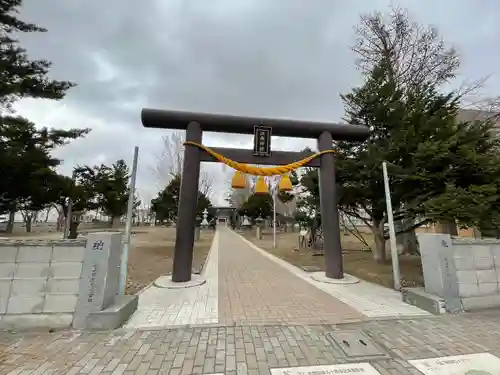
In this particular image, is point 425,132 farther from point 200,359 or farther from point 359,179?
point 200,359

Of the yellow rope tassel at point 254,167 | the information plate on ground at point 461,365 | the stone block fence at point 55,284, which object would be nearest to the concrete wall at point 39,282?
the stone block fence at point 55,284

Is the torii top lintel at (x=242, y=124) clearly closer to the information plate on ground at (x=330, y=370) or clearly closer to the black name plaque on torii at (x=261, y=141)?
the black name plaque on torii at (x=261, y=141)

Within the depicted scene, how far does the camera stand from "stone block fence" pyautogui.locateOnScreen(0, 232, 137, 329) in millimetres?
3539

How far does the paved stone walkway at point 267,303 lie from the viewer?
4066 mm

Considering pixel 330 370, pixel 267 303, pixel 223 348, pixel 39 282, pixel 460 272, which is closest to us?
pixel 330 370

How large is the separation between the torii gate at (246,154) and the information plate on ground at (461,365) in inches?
156

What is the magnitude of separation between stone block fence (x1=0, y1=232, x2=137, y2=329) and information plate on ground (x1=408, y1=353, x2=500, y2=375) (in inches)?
147

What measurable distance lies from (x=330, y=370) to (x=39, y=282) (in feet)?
12.6

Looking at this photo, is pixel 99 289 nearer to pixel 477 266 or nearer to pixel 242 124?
pixel 242 124

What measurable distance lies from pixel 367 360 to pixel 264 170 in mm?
4939

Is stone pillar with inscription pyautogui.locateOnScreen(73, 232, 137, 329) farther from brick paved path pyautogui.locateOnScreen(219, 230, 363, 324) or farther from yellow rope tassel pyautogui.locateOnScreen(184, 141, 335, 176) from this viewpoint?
yellow rope tassel pyautogui.locateOnScreen(184, 141, 335, 176)

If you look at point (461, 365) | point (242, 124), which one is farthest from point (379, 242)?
point (461, 365)

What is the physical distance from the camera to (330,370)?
8.68ft

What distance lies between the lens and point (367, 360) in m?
2.83
